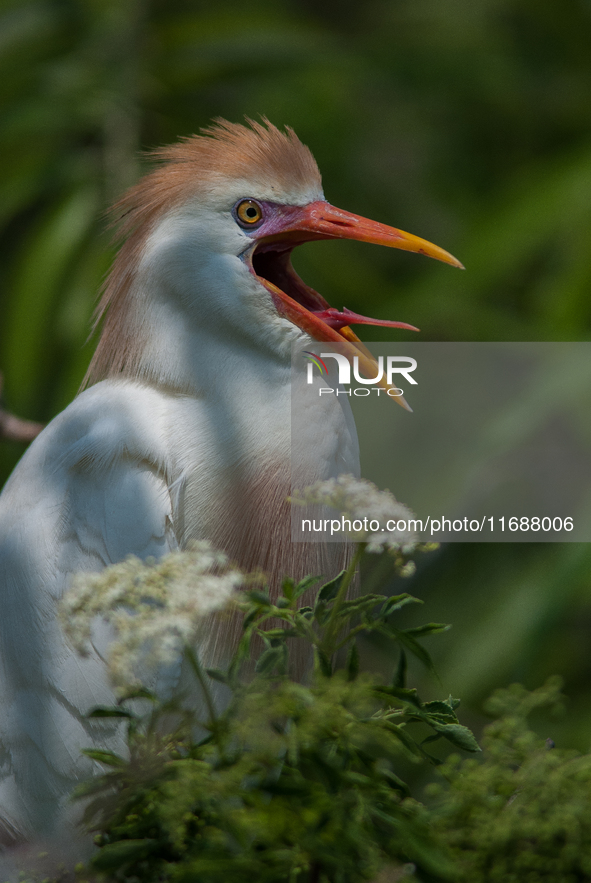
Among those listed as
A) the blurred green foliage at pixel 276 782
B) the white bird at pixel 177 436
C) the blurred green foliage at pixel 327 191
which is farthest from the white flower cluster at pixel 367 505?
the blurred green foliage at pixel 327 191

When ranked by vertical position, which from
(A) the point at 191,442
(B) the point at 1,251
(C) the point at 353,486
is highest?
(B) the point at 1,251

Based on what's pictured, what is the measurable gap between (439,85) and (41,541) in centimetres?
264

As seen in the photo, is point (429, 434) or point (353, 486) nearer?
point (353, 486)

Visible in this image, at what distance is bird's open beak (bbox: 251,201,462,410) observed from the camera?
1172 mm

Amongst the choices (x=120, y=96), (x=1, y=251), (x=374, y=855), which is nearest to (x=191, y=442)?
(x=374, y=855)

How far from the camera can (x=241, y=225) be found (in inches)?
46.6

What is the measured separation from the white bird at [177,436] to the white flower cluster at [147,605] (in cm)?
48

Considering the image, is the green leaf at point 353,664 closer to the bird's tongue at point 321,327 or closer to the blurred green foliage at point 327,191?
the bird's tongue at point 321,327

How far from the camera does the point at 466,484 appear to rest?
5.97 feet

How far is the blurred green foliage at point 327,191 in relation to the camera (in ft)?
6.88

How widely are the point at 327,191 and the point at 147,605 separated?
7.88 feet

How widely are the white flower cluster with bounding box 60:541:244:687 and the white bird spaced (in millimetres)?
483

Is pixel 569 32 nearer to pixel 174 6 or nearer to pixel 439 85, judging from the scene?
pixel 439 85

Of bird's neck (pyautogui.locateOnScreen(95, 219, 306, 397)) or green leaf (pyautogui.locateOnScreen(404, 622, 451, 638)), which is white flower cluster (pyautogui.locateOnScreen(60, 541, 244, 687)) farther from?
bird's neck (pyautogui.locateOnScreen(95, 219, 306, 397))
